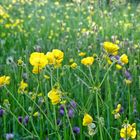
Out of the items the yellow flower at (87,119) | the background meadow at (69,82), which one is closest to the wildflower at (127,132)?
the background meadow at (69,82)

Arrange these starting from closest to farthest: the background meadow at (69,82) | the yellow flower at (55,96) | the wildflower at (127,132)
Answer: the wildflower at (127,132) → the yellow flower at (55,96) → the background meadow at (69,82)

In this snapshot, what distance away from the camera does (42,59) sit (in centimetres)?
146

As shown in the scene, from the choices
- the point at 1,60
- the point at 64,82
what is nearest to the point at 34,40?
the point at 1,60

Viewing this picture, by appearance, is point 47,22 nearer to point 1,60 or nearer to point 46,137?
point 1,60

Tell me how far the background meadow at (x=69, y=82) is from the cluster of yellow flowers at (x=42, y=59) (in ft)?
0.09

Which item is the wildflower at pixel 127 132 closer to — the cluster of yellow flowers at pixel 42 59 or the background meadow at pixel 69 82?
the background meadow at pixel 69 82

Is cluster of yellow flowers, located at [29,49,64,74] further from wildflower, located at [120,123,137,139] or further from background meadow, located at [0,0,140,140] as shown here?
wildflower, located at [120,123,137,139]

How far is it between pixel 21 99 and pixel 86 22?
10.2 feet

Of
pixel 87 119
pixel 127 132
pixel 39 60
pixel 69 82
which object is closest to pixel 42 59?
pixel 39 60

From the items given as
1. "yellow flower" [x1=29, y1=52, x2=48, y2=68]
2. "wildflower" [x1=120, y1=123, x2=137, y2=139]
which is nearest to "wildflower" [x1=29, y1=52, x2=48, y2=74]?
"yellow flower" [x1=29, y1=52, x2=48, y2=68]

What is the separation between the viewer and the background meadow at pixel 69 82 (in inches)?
64.7

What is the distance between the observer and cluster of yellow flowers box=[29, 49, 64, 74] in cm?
146

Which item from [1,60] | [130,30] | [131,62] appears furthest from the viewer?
[130,30]

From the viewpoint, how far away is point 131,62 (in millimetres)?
2701
